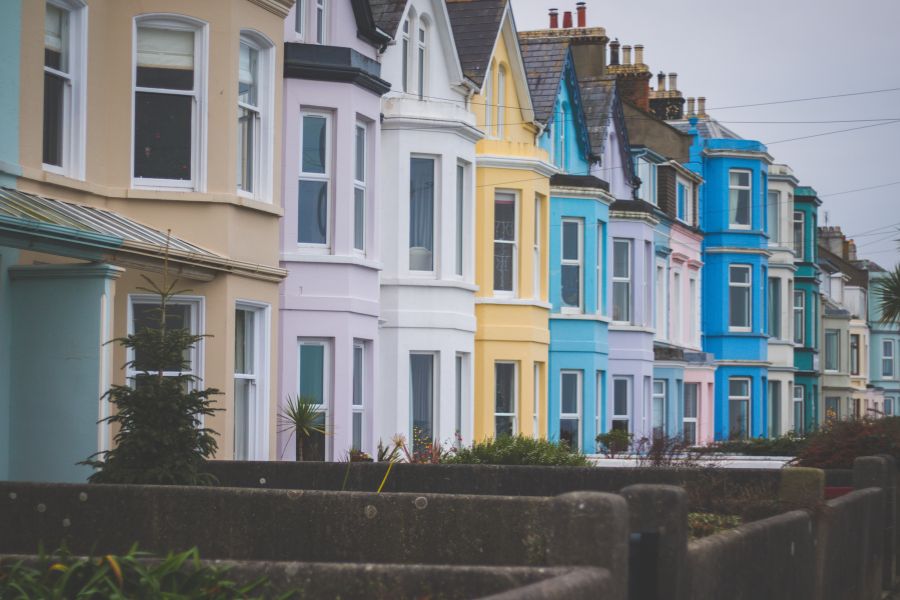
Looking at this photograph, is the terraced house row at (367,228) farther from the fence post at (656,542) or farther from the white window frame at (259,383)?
the fence post at (656,542)

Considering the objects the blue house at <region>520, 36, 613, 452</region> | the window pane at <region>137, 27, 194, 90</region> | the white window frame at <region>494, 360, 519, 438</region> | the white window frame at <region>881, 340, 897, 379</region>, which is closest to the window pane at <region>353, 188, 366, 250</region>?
the window pane at <region>137, 27, 194, 90</region>

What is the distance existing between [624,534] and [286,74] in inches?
645

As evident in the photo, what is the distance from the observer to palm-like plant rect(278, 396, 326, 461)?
819 inches

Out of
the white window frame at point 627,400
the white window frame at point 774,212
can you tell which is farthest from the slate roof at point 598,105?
the white window frame at point 774,212

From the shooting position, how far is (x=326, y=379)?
882 inches

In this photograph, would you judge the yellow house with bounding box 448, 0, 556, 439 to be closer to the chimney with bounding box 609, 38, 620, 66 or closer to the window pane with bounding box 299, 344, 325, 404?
the window pane with bounding box 299, 344, 325, 404

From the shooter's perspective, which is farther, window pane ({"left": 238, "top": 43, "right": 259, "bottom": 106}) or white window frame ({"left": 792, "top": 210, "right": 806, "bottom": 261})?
white window frame ({"left": 792, "top": 210, "right": 806, "bottom": 261})

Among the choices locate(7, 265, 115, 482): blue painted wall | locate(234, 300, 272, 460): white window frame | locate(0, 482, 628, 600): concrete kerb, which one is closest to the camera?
locate(0, 482, 628, 600): concrete kerb

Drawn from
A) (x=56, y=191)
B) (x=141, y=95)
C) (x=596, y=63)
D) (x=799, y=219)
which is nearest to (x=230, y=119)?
(x=141, y=95)

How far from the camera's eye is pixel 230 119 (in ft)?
60.7

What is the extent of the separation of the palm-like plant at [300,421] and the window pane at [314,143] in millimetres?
3376

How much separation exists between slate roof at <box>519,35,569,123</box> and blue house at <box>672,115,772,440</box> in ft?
41.2

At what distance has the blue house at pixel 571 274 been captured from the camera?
1334 inches

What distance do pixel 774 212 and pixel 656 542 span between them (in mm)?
45751
